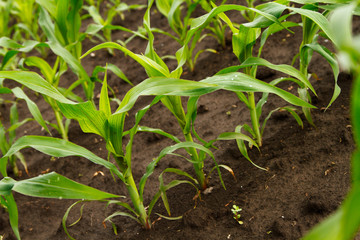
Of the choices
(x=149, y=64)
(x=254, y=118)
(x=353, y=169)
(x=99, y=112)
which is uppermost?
(x=353, y=169)

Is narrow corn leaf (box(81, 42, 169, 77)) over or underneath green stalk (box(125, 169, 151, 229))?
over

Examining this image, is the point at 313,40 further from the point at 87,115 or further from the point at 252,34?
the point at 87,115

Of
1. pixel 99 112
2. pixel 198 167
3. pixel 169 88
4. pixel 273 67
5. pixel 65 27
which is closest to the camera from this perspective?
pixel 169 88

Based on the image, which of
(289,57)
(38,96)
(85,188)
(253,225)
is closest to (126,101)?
(85,188)

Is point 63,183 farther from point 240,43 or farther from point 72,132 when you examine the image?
point 72,132

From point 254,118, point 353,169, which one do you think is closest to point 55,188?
point 254,118

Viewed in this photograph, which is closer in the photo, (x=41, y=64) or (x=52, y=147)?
(x=52, y=147)

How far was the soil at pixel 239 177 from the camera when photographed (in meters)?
1.46

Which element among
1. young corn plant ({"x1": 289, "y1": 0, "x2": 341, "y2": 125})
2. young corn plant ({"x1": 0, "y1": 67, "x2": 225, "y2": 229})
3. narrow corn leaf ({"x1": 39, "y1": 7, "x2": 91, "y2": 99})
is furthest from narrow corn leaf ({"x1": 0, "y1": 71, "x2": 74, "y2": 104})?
young corn plant ({"x1": 289, "y1": 0, "x2": 341, "y2": 125})

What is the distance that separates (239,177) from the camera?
166cm

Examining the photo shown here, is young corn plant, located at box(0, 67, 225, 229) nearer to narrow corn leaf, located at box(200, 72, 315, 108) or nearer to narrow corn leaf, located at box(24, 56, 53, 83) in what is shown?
narrow corn leaf, located at box(200, 72, 315, 108)

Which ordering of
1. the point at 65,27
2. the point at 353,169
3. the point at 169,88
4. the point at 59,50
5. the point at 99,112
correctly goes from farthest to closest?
the point at 65,27 < the point at 59,50 < the point at 99,112 < the point at 169,88 < the point at 353,169

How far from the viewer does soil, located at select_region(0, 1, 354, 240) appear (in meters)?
1.46

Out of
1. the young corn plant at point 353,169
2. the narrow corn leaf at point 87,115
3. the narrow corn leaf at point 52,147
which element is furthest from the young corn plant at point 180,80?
the young corn plant at point 353,169
